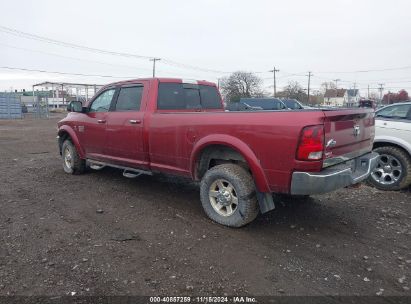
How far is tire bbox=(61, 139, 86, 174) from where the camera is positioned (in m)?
7.23

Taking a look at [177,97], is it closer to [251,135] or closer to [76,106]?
[251,135]

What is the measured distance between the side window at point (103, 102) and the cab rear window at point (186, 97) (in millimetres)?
1205

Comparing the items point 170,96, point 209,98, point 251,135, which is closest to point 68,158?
point 170,96

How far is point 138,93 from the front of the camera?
5711 millimetres

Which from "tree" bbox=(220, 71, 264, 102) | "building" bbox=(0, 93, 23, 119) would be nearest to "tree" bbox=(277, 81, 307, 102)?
"tree" bbox=(220, 71, 264, 102)

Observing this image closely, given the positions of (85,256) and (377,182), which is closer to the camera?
(85,256)

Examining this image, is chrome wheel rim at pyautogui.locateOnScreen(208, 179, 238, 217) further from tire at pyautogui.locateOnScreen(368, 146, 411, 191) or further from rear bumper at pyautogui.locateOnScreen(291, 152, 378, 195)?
tire at pyautogui.locateOnScreen(368, 146, 411, 191)

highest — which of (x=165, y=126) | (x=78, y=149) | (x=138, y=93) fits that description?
(x=138, y=93)

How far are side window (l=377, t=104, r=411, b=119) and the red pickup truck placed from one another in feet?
6.86

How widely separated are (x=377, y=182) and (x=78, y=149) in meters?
5.63

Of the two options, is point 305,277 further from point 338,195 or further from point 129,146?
point 129,146

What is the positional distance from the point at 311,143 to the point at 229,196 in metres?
1.26

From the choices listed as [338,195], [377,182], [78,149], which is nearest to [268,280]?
[338,195]

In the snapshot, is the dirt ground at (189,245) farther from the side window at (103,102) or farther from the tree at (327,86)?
the tree at (327,86)
